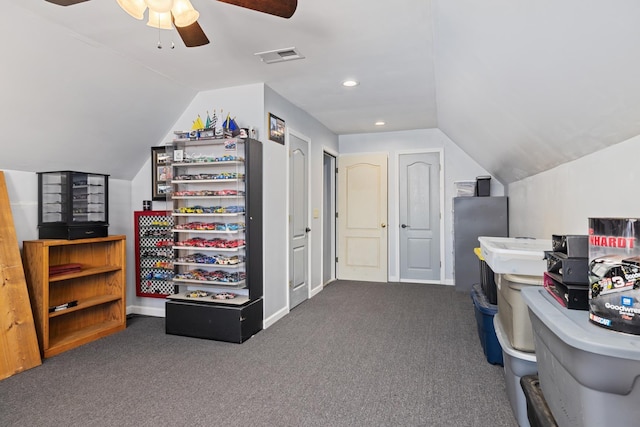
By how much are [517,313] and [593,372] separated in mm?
1138

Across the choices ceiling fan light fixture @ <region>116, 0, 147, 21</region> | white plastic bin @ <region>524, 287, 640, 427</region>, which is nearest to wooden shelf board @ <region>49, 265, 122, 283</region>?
ceiling fan light fixture @ <region>116, 0, 147, 21</region>

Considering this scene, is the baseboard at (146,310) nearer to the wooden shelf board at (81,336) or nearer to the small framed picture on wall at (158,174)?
the wooden shelf board at (81,336)

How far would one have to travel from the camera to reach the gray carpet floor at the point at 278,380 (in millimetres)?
2088

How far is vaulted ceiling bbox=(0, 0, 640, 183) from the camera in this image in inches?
56.7

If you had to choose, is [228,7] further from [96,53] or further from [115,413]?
[115,413]

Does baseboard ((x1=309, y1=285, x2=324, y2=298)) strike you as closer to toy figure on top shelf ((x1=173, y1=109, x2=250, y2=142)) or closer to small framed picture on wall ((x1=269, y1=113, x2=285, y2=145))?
small framed picture on wall ((x1=269, y1=113, x2=285, y2=145))

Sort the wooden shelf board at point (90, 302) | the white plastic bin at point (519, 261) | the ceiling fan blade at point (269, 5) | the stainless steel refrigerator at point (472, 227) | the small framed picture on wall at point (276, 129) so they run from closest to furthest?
the ceiling fan blade at point (269, 5) < the white plastic bin at point (519, 261) < the wooden shelf board at point (90, 302) < the small framed picture on wall at point (276, 129) < the stainless steel refrigerator at point (472, 227)

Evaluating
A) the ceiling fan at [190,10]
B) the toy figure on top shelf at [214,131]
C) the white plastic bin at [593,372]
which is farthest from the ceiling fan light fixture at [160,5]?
the white plastic bin at [593,372]

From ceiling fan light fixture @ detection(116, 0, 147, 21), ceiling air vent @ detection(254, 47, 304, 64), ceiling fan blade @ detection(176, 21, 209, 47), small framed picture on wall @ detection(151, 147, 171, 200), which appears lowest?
small framed picture on wall @ detection(151, 147, 171, 200)

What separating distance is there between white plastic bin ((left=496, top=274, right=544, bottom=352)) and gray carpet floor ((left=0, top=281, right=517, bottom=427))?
1.51 ft

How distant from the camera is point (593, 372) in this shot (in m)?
0.96

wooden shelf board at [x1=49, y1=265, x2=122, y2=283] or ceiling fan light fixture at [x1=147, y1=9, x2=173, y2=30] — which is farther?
wooden shelf board at [x1=49, y1=265, x2=122, y2=283]

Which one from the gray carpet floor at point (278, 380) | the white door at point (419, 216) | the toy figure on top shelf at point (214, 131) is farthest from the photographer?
the white door at point (419, 216)

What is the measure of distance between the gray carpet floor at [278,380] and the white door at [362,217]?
223cm
